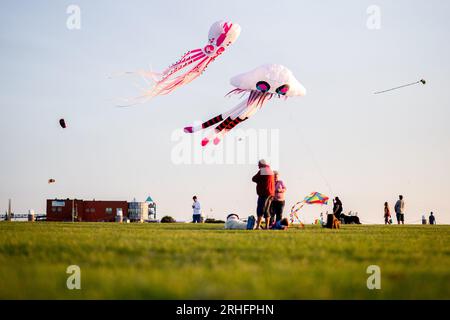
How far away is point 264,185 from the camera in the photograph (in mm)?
15828

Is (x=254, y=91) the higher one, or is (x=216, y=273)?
(x=254, y=91)

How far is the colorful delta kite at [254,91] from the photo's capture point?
19.1 meters

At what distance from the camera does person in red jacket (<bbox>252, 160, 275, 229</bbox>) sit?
51.9 feet

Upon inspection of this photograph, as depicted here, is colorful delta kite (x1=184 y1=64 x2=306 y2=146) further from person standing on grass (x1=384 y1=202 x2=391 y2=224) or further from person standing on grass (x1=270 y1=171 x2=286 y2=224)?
person standing on grass (x1=384 y1=202 x2=391 y2=224)

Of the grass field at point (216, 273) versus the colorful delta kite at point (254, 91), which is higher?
the colorful delta kite at point (254, 91)

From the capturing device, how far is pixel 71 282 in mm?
4273

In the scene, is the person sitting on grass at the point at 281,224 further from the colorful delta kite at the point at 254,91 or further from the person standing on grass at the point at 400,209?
the person standing on grass at the point at 400,209

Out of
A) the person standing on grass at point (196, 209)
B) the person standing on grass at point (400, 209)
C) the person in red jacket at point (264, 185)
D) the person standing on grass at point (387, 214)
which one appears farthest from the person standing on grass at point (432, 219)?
the person in red jacket at point (264, 185)

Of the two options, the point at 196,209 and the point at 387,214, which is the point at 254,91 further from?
the point at 387,214

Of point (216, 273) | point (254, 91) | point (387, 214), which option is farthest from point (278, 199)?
point (387, 214)

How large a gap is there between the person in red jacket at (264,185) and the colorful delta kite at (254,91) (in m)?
4.18

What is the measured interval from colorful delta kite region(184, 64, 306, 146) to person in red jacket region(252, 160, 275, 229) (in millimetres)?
4182

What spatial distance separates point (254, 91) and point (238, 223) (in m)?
5.48
